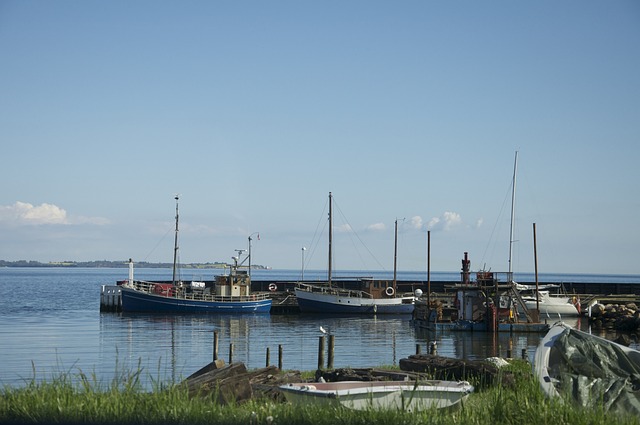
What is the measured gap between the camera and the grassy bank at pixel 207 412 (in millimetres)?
12875

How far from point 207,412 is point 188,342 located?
3454cm

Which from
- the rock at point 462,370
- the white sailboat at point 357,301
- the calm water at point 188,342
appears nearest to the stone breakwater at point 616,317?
the calm water at point 188,342

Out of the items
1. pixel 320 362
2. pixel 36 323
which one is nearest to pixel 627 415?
pixel 320 362

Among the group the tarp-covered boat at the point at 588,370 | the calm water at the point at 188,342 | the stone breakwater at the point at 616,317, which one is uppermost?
the tarp-covered boat at the point at 588,370

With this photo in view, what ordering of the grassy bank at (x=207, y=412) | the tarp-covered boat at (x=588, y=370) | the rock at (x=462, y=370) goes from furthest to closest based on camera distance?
the rock at (x=462, y=370), the tarp-covered boat at (x=588, y=370), the grassy bank at (x=207, y=412)

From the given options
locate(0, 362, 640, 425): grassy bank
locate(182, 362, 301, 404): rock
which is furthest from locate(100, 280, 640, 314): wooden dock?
locate(0, 362, 640, 425): grassy bank

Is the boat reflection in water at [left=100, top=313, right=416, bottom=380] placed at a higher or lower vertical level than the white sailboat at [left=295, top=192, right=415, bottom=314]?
lower

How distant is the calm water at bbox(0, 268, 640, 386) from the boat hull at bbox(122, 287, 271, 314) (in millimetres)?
1547

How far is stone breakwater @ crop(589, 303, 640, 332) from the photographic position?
5503 cm

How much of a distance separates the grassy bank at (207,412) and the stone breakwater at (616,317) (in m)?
44.6

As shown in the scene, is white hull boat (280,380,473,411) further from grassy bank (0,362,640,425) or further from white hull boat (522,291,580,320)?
white hull boat (522,291,580,320)

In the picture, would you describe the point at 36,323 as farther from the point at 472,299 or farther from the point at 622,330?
the point at 622,330

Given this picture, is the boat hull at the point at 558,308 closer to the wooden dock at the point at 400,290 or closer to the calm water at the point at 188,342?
the wooden dock at the point at 400,290

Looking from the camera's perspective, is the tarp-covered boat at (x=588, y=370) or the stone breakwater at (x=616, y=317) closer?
the tarp-covered boat at (x=588, y=370)
